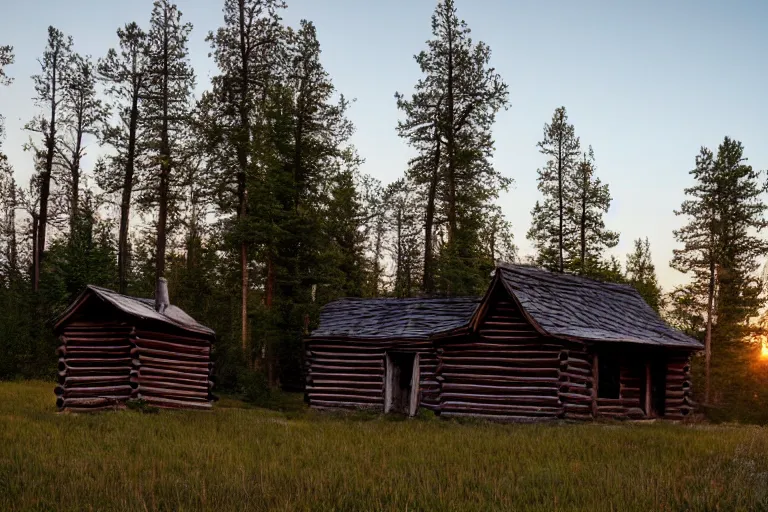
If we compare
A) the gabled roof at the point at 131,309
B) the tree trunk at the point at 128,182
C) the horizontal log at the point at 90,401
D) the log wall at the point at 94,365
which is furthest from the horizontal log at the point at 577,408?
the tree trunk at the point at 128,182

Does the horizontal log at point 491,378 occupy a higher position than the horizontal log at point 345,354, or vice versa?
the horizontal log at point 345,354

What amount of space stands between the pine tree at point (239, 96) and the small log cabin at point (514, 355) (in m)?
8.52

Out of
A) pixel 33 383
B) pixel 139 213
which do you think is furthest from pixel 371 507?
pixel 139 213

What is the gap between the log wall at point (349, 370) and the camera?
2319 cm

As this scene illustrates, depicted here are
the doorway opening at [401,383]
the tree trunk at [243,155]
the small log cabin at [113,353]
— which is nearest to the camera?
the small log cabin at [113,353]

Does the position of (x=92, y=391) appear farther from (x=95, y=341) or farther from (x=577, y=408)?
(x=577, y=408)

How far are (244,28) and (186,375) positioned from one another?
18589 mm

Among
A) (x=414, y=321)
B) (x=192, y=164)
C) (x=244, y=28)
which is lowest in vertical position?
(x=414, y=321)

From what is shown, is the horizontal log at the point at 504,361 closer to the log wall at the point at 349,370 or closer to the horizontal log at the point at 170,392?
the log wall at the point at 349,370

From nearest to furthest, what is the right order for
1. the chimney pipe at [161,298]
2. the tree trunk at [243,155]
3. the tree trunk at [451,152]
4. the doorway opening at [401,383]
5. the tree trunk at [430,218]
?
1. the chimney pipe at [161,298]
2. the doorway opening at [401,383]
3. the tree trunk at [243,155]
4. the tree trunk at [430,218]
5. the tree trunk at [451,152]

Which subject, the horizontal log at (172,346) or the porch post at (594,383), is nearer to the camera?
the porch post at (594,383)

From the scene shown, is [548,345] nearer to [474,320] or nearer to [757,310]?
[474,320]

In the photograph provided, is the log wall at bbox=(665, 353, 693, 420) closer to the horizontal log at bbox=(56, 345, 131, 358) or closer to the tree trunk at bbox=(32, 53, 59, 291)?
the horizontal log at bbox=(56, 345, 131, 358)

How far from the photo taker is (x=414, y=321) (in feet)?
78.2
